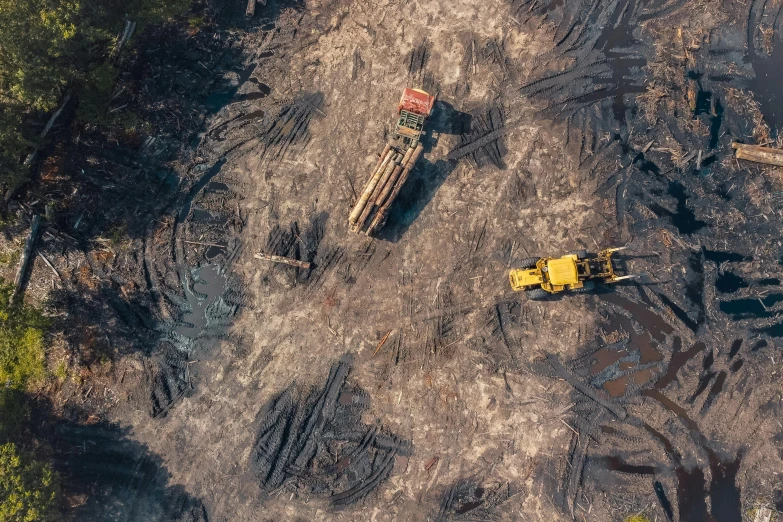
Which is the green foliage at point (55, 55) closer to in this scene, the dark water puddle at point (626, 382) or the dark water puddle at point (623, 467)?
the dark water puddle at point (626, 382)

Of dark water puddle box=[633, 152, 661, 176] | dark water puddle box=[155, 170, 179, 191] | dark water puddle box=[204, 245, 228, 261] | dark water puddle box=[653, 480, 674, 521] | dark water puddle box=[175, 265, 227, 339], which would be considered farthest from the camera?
dark water puddle box=[155, 170, 179, 191]

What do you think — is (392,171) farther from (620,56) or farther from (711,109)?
(711,109)

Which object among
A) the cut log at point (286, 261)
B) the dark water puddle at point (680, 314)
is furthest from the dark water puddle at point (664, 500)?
the cut log at point (286, 261)

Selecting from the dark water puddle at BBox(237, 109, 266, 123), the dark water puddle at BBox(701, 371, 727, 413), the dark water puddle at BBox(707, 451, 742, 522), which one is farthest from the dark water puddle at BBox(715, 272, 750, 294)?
the dark water puddle at BBox(237, 109, 266, 123)

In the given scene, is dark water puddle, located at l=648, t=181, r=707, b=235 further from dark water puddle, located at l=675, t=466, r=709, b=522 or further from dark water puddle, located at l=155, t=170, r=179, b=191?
dark water puddle, located at l=155, t=170, r=179, b=191

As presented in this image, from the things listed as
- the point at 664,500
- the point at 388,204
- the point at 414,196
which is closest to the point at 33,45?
the point at 388,204

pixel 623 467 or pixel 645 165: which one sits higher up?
pixel 645 165

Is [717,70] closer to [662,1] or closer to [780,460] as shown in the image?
[662,1]
